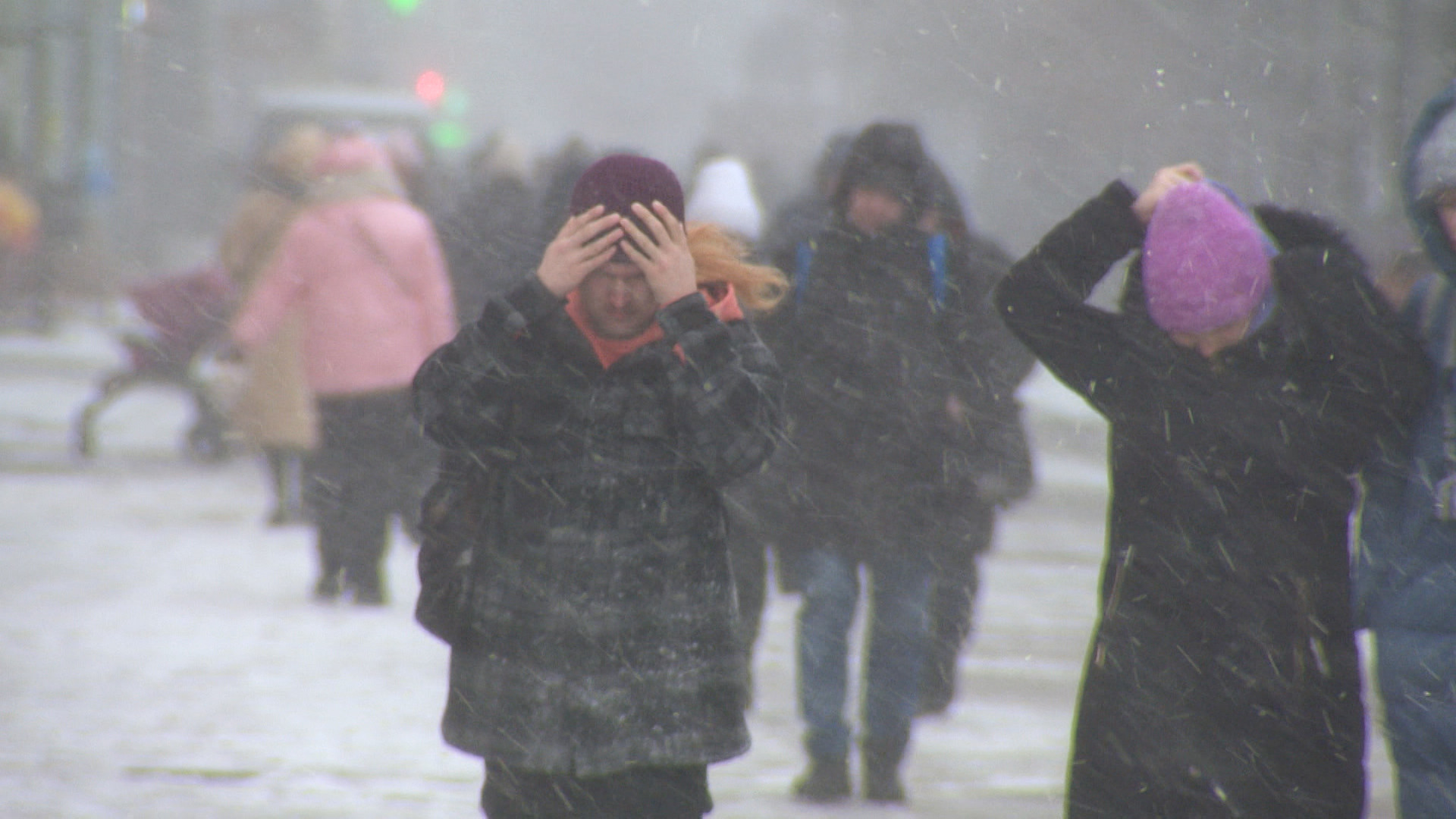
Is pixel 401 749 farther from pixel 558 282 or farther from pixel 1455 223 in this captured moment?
pixel 1455 223

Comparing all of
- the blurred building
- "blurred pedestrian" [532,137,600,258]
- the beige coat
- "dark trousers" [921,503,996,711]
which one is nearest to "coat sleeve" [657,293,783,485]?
"blurred pedestrian" [532,137,600,258]

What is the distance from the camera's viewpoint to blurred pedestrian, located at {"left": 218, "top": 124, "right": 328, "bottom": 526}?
346 inches

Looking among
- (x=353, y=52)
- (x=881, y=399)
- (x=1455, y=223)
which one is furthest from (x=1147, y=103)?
(x=353, y=52)

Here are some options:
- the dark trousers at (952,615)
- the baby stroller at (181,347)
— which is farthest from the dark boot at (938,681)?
the baby stroller at (181,347)

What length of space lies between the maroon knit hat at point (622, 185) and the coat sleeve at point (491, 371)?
192mm

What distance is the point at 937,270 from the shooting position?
5.32 meters

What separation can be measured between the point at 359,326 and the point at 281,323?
4.04ft

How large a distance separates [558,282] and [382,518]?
486 centimetres

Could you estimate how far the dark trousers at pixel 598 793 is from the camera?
3.23 m

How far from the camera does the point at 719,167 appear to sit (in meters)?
7.04

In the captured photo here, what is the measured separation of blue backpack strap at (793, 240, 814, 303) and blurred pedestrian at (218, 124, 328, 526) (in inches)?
136

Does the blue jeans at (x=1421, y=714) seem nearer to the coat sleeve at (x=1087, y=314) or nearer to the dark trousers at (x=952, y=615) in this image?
the coat sleeve at (x=1087, y=314)

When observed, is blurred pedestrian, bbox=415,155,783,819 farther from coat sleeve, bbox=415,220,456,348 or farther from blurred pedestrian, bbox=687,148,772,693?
coat sleeve, bbox=415,220,456,348

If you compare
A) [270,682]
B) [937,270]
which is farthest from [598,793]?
[270,682]
